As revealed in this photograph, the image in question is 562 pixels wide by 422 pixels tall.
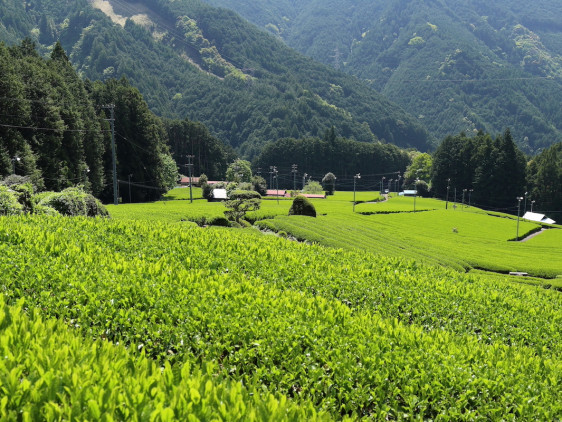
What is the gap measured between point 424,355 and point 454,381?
58 cm

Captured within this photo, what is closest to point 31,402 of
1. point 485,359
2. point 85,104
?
point 485,359

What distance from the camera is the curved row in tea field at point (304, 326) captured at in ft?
17.7

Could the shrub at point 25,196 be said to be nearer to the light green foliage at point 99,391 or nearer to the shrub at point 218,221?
the light green foliage at point 99,391

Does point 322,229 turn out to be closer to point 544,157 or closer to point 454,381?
point 454,381

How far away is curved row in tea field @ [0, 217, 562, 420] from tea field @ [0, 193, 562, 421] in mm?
30

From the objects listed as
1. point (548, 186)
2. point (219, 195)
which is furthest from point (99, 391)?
point (548, 186)

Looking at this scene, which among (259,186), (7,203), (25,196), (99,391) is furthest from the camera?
(259,186)

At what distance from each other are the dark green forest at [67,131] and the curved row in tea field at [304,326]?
1607 inches

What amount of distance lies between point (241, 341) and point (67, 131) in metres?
58.2

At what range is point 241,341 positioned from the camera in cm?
592

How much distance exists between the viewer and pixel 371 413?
207 inches

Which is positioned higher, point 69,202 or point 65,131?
point 65,131

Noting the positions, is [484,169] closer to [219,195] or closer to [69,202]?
[219,195]

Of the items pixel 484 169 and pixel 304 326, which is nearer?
pixel 304 326
